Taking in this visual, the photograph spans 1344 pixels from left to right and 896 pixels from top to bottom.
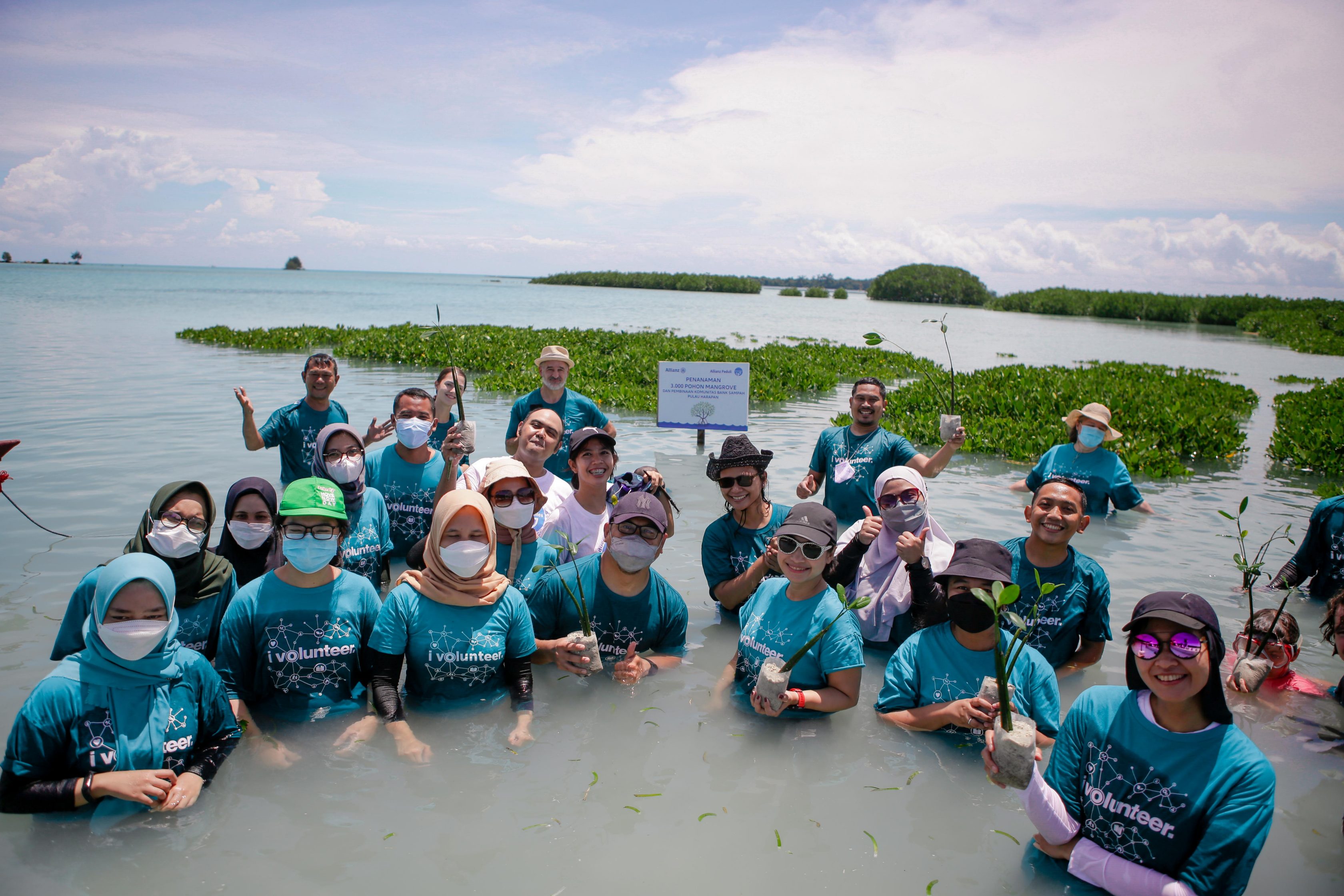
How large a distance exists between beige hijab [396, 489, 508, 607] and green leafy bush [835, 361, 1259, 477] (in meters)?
11.0

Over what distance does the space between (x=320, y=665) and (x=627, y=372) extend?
1664 cm

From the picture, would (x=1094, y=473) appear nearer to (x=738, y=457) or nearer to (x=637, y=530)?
(x=738, y=457)

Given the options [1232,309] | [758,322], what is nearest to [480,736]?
[758,322]

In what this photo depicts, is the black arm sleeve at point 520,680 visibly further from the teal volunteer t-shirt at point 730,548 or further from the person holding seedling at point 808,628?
the teal volunteer t-shirt at point 730,548

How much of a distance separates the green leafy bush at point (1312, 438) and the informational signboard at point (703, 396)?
31.5 ft

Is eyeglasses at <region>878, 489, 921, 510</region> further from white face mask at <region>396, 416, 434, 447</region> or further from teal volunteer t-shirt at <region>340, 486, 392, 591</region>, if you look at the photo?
white face mask at <region>396, 416, 434, 447</region>

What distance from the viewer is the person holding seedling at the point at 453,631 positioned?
4.16m

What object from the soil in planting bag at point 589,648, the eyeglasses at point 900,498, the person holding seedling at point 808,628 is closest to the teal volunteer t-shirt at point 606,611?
the soil in planting bag at point 589,648

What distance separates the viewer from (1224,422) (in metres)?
14.8

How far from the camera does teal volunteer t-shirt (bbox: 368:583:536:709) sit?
13.7 ft

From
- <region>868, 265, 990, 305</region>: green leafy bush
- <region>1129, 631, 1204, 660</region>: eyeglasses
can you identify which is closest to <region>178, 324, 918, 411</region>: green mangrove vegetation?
<region>1129, 631, 1204, 660</region>: eyeglasses

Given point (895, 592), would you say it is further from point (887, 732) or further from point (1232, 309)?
point (1232, 309)

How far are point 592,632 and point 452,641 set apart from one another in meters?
0.76

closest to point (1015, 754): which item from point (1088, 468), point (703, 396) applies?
point (1088, 468)
